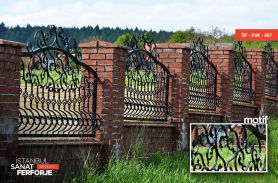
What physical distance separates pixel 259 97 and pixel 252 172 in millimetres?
6203

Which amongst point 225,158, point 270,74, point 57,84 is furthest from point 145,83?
point 270,74

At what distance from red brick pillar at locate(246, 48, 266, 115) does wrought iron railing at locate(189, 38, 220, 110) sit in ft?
7.73

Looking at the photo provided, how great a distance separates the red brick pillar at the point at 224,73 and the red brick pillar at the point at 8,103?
21.4 feet

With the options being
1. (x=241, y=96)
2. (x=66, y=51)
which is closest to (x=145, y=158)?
(x=66, y=51)

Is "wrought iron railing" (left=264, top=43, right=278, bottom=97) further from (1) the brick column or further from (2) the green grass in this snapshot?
(1) the brick column

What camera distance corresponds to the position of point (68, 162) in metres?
7.03

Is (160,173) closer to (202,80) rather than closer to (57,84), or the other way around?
(57,84)

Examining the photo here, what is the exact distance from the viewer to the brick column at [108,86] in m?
7.66

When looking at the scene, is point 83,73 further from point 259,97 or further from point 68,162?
point 259,97

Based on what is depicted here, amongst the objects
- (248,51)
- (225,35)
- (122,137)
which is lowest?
(122,137)

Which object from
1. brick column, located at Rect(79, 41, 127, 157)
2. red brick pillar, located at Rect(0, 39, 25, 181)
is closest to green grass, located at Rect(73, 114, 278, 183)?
brick column, located at Rect(79, 41, 127, 157)

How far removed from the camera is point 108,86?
7691mm

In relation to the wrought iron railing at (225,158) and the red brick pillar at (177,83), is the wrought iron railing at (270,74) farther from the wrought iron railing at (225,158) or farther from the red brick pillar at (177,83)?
the wrought iron railing at (225,158)

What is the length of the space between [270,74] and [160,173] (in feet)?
31.1
